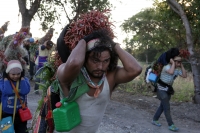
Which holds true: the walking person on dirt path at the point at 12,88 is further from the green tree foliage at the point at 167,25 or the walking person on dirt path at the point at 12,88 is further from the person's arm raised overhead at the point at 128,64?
the green tree foliage at the point at 167,25

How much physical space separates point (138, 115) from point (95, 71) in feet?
20.9

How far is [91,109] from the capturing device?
243 cm

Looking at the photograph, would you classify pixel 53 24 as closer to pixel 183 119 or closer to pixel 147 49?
pixel 183 119

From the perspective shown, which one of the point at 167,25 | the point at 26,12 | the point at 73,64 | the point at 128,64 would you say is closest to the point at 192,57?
the point at 167,25

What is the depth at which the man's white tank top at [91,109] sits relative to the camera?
7.93 ft

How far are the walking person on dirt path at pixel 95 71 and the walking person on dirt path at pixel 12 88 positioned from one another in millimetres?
2236

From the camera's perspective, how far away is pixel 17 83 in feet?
15.0

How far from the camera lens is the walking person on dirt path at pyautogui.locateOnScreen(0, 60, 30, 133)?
14.6ft

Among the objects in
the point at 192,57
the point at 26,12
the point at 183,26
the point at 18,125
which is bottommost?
the point at 18,125

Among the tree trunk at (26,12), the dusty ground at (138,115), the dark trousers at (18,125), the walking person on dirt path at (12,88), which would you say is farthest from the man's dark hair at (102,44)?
the tree trunk at (26,12)

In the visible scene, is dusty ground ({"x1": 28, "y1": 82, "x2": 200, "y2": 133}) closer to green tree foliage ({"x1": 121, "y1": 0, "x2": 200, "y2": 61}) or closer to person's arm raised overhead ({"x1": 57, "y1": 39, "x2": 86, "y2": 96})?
green tree foliage ({"x1": 121, "y1": 0, "x2": 200, "y2": 61})

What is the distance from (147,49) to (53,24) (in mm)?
20607

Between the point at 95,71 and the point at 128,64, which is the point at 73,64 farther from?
the point at 128,64

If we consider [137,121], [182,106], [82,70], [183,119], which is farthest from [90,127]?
[182,106]
